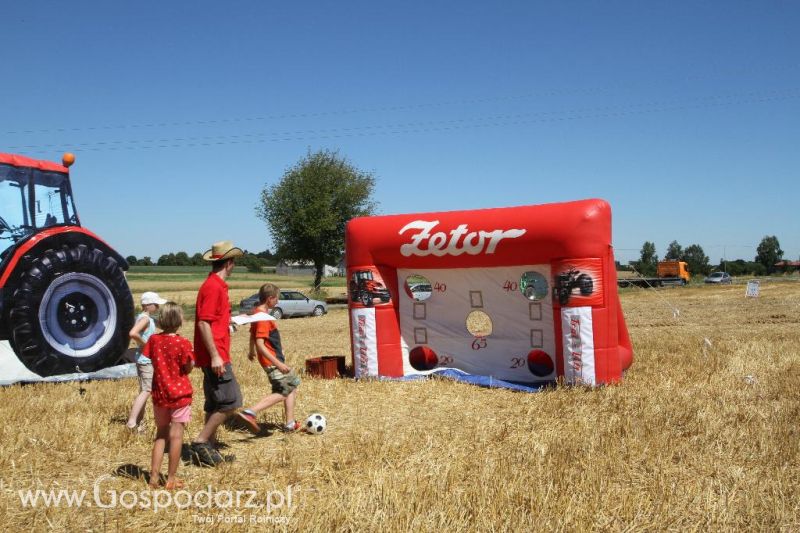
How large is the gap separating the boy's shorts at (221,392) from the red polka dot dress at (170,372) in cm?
54

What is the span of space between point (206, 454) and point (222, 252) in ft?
5.50

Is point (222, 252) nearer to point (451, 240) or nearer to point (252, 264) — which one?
point (451, 240)

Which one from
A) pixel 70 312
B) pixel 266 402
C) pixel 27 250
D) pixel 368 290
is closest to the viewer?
pixel 266 402

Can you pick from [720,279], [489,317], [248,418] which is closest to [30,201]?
[248,418]

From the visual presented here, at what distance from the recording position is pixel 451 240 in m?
10.1

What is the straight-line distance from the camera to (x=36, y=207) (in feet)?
31.7

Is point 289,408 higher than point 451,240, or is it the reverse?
point 451,240

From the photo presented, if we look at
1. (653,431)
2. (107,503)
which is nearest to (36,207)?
(107,503)

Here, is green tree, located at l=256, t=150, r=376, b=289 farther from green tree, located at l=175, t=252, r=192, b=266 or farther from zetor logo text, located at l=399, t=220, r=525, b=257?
green tree, located at l=175, t=252, r=192, b=266

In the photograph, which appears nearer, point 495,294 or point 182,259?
point 495,294

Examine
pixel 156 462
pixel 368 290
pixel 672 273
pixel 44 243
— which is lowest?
pixel 156 462

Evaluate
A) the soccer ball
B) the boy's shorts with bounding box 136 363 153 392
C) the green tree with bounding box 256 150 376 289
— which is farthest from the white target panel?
the green tree with bounding box 256 150 376 289

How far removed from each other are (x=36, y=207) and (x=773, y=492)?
9.36 meters

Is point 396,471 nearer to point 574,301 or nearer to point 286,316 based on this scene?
point 574,301
